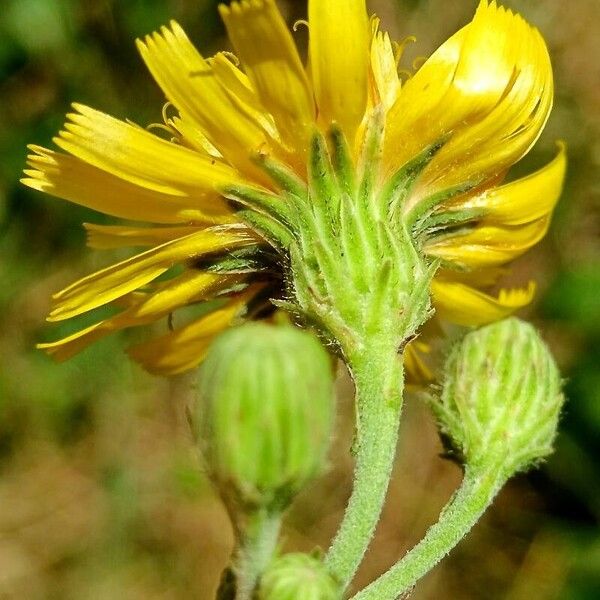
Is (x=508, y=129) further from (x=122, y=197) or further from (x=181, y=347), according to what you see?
(x=181, y=347)

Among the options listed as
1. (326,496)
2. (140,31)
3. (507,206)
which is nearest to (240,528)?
(507,206)

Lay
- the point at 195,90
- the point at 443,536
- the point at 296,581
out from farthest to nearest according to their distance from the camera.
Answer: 1. the point at 195,90
2. the point at 443,536
3. the point at 296,581

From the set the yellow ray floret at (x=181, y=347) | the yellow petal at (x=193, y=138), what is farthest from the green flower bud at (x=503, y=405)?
the yellow petal at (x=193, y=138)

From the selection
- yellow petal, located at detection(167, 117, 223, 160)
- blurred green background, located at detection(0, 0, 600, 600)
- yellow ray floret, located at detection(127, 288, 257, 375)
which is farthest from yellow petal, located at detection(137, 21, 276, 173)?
blurred green background, located at detection(0, 0, 600, 600)

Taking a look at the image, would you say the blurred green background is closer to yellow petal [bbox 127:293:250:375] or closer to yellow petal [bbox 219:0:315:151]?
yellow petal [bbox 127:293:250:375]

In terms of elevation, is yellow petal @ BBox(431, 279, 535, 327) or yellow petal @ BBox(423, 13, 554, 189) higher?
yellow petal @ BBox(423, 13, 554, 189)

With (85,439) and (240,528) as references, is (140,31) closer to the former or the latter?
(85,439)

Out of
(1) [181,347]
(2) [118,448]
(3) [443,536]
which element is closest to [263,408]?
(3) [443,536]
